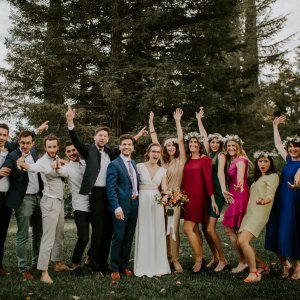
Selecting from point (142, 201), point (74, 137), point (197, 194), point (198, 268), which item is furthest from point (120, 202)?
point (198, 268)

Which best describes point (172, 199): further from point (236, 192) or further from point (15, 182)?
point (15, 182)

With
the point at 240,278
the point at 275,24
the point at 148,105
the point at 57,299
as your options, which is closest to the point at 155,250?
the point at 240,278

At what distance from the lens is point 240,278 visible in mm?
6539

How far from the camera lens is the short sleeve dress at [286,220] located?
21.0 feet

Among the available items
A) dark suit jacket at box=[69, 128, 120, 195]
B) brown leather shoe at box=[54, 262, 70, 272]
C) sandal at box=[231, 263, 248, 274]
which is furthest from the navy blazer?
sandal at box=[231, 263, 248, 274]

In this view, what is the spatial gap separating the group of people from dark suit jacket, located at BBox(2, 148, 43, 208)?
0.05 feet

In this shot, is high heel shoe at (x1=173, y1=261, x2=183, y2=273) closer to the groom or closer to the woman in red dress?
→ the woman in red dress

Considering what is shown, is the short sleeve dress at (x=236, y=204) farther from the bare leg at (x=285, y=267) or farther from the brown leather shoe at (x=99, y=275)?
the brown leather shoe at (x=99, y=275)

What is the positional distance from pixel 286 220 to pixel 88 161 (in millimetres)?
3188

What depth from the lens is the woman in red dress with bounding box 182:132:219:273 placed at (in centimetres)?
697

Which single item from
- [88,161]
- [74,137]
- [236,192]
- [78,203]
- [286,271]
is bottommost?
[286,271]

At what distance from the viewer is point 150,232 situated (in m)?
6.84

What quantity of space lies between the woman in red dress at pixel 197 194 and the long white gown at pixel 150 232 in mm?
429

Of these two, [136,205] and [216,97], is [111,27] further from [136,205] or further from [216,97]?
[136,205]
